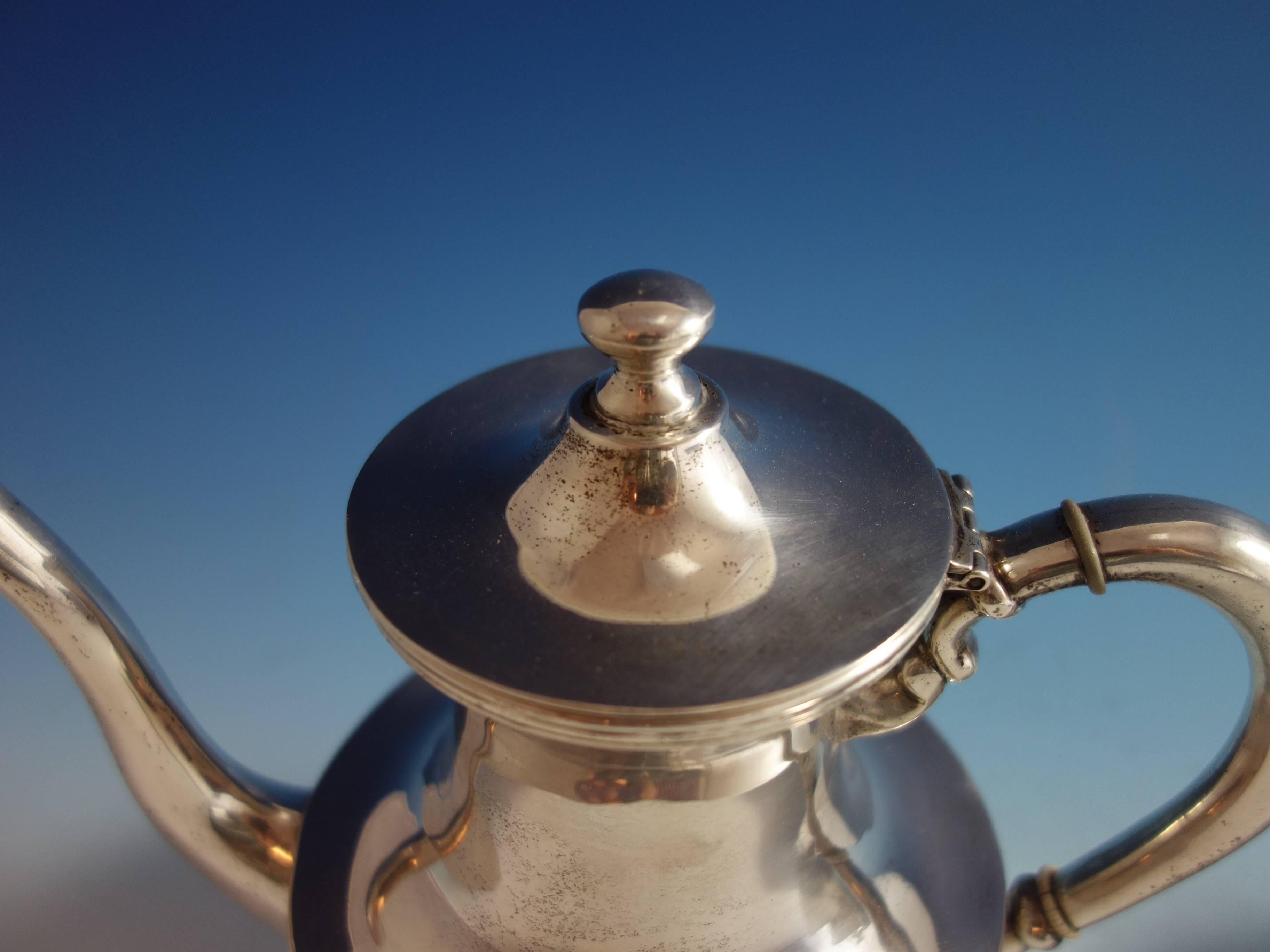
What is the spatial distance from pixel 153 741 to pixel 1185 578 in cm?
83

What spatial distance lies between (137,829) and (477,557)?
109 cm

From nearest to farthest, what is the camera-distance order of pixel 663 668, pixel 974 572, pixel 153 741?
pixel 663 668, pixel 974 572, pixel 153 741

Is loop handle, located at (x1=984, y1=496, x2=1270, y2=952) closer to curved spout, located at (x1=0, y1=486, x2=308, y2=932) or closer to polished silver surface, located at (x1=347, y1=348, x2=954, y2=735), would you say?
polished silver surface, located at (x1=347, y1=348, x2=954, y2=735)

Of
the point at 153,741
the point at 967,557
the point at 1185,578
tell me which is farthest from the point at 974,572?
the point at 153,741

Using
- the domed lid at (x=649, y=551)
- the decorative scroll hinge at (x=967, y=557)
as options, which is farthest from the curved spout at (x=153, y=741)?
the decorative scroll hinge at (x=967, y=557)

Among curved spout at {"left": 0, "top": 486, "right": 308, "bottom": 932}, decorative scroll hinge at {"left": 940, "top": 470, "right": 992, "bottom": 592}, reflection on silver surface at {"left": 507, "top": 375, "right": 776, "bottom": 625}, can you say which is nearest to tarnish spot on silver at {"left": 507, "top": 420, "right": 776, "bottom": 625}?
reflection on silver surface at {"left": 507, "top": 375, "right": 776, "bottom": 625}

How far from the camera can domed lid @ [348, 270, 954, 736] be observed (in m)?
0.63

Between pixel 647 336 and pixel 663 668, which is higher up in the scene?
pixel 647 336

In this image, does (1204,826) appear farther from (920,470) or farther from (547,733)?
(547,733)

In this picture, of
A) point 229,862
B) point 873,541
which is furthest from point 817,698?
point 229,862

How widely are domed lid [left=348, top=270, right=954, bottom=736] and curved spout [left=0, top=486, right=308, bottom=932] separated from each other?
0.25 meters

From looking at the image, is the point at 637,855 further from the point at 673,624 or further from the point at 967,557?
the point at 967,557

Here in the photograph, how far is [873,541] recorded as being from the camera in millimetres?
713

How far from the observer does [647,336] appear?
26.1 inches
